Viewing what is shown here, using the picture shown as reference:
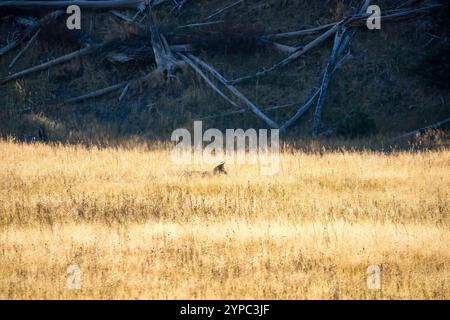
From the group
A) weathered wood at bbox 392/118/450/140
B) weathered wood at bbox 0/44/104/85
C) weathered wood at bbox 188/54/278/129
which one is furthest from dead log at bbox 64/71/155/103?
weathered wood at bbox 392/118/450/140

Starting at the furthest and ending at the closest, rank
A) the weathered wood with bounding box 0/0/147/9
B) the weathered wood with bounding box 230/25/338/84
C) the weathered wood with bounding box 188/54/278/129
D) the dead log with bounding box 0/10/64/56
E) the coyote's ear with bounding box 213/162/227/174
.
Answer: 1. the dead log with bounding box 0/10/64/56
2. the weathered wood with bounding box 0/0/147/9
3. the weathered wood with bounding box 230/25/338/84
4. the weathered wood with bounding box 188/54/278/129
5. the coyote's ear with bounding box 213/162/227/174

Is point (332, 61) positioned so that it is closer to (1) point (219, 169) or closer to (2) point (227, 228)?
(1) point (219, 169)

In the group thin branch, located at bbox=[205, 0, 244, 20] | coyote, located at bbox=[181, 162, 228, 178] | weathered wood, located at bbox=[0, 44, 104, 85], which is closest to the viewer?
coyote, located at bbox=[181, 162, 228, 178]

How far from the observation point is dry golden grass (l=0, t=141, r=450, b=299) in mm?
8758

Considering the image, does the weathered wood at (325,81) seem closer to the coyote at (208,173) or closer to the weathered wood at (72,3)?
the weathered wood at (72,3)

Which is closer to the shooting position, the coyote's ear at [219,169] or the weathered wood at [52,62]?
the coyote's ear at [219,169]

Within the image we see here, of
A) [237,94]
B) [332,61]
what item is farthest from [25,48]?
[332,61]

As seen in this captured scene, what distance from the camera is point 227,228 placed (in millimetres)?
11031

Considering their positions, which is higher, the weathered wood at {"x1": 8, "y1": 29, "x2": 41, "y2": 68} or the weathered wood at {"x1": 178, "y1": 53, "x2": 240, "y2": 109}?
the weathered wood at {"x1": 8, "y1": 29, "x2": 41, "y2": 68}

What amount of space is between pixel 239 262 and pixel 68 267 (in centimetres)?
188

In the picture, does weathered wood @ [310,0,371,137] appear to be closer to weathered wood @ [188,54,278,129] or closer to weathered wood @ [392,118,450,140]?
weathered wood @ [188,54,278,129]

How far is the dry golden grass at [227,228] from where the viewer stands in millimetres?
8758

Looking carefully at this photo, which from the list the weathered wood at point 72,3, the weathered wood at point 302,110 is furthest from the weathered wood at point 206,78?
the weathered wood at point 72,3

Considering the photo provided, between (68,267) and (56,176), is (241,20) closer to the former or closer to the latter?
(56,176)
